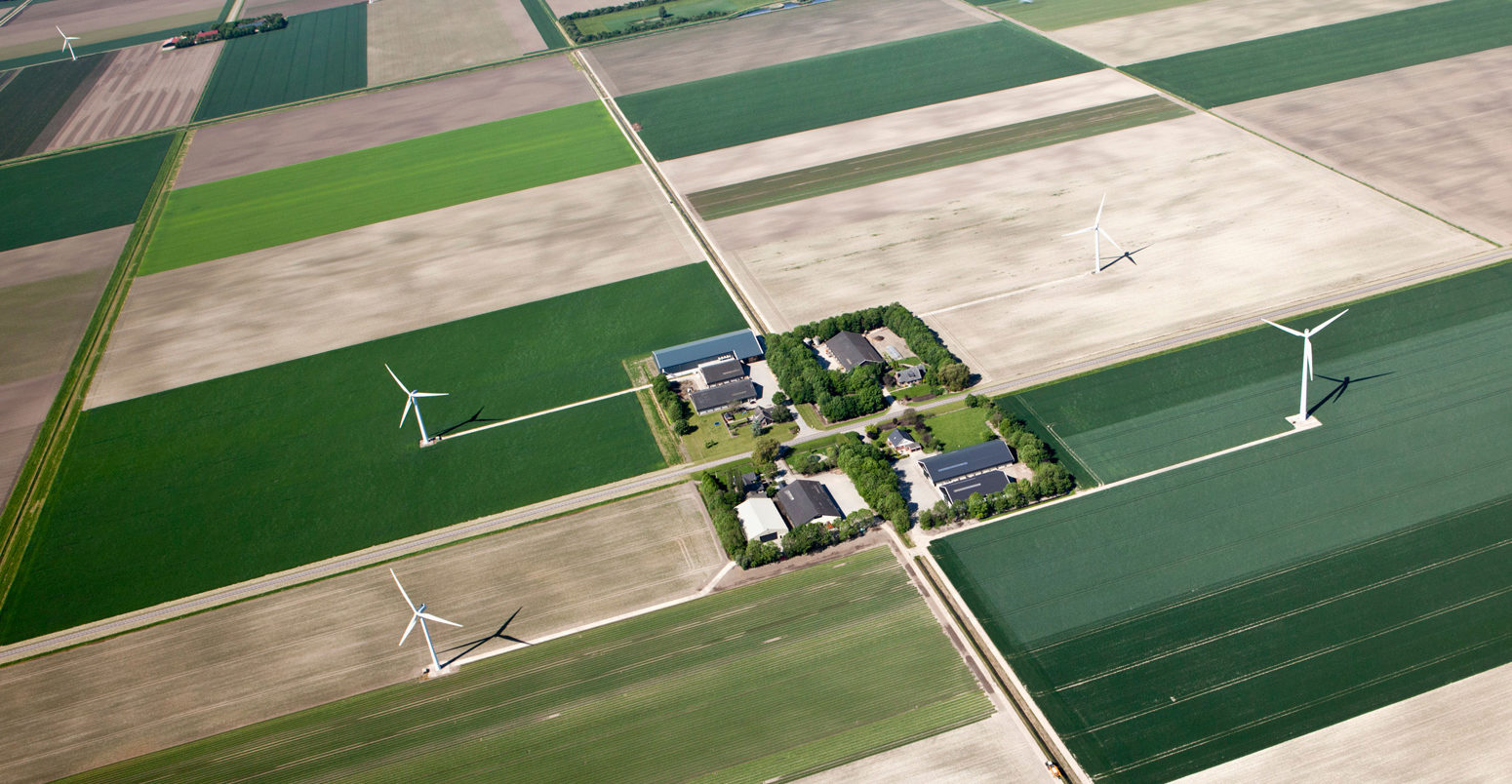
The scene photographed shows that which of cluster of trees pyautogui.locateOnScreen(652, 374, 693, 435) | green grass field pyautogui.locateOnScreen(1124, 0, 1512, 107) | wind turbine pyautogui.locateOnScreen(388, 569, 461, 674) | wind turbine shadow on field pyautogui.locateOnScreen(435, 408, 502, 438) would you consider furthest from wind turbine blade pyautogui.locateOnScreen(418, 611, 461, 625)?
green grass field pyautogui.locateOnScreen(1124, 0, 1512, 107)

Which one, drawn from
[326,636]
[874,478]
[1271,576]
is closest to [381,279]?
[326,636]

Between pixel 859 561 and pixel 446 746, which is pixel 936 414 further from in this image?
pixel 446 746

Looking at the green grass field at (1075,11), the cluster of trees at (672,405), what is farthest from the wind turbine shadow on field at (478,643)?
the green grass field at (1075,11)

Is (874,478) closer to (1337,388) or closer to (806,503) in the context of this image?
(806,503)

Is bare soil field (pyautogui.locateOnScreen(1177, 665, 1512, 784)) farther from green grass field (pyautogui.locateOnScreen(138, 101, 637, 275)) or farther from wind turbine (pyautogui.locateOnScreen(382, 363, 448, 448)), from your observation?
green grass field (pyautogui.locateOnScreen(138, 101, 637, 275))

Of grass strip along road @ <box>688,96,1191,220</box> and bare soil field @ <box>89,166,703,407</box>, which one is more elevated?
grass strip along road @ <box>688,96,1191,220</box>

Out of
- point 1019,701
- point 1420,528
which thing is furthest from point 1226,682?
point 1420,528
